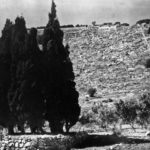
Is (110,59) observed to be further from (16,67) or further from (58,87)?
(58,87)

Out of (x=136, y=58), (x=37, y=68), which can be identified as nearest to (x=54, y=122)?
(x=37, y=68)

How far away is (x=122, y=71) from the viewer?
83500 mm

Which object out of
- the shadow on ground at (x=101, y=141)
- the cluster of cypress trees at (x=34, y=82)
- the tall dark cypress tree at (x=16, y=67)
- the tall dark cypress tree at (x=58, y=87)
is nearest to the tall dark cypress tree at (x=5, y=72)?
the cluster of cypress trees at (x=34, y=82)

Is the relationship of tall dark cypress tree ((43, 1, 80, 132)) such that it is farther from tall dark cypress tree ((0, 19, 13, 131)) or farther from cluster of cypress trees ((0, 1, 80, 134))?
tall dark cypress tree ((0, 19, 13, 131))

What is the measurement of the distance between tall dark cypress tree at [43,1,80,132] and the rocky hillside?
120 feet

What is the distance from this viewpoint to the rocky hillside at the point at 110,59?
7462 centimetres

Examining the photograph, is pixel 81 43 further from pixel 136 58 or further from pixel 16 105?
pixel 16 105

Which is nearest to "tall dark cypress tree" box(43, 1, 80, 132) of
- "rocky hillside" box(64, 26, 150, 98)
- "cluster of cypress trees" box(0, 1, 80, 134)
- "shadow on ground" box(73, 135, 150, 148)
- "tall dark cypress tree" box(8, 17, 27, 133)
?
"cluster of cypress trees" box(0, 1, 80, 134)

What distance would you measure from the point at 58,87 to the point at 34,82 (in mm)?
1631

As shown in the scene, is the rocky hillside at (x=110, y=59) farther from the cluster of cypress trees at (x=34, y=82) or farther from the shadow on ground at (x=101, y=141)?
the shadow on ground at (x=101, y=141)

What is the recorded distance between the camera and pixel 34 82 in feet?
95.6

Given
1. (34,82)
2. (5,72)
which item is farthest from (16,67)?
(34,82)

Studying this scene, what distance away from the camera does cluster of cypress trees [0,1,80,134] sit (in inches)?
1144

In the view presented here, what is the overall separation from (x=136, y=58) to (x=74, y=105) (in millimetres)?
61585
